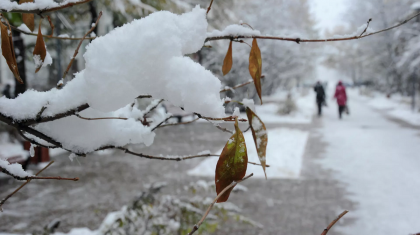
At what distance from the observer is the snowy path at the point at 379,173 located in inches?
161

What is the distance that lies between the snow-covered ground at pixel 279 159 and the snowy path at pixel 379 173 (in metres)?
0.64

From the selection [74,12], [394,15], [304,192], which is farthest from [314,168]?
[394,15]

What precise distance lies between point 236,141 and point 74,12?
759cm

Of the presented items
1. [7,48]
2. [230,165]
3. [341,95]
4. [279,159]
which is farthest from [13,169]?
[341,95]

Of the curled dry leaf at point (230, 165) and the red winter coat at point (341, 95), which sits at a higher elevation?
the curled dry leaf at point (230, 165)

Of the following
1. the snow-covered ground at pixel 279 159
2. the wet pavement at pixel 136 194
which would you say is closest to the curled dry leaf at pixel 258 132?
the wet pavement at pixel 136 194

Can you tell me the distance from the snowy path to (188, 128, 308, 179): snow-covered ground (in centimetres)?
64

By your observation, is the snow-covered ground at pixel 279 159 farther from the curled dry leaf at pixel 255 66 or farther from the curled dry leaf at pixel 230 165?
the curled dry leaf at pixel 230 165

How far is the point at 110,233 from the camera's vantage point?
2443 millimetres

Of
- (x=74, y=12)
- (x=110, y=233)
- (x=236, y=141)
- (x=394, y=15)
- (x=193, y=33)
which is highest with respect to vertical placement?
(x=394, y=15)

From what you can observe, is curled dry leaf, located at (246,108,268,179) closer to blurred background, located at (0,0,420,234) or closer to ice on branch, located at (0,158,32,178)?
blurred background, located at (0,0,420,234)

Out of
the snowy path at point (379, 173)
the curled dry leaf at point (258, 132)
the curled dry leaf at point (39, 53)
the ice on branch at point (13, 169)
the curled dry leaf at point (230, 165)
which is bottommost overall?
the snowy path at point (379, 173)

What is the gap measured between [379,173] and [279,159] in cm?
188

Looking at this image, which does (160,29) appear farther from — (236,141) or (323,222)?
(323,222)
